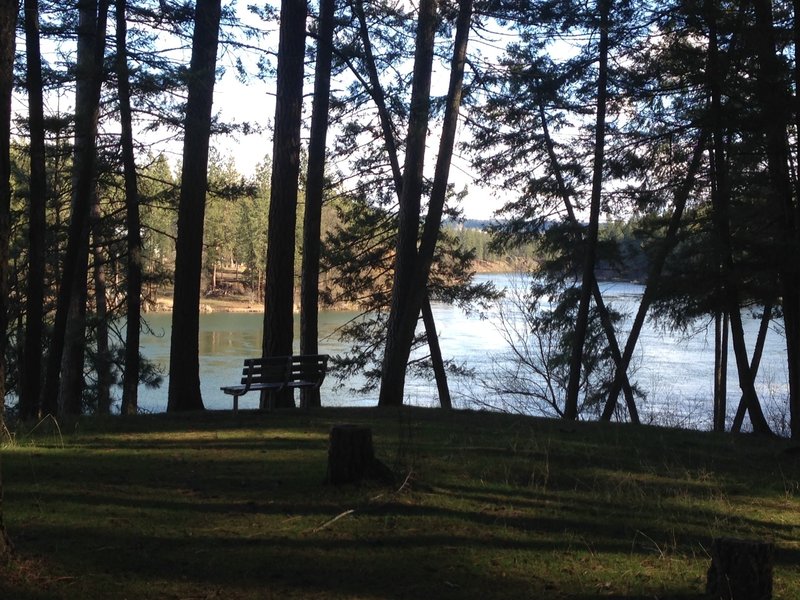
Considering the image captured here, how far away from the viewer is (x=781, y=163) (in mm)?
11438

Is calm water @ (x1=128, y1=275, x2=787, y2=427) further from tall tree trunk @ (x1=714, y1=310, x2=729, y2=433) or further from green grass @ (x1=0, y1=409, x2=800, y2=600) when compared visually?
green grass @ (x1=0, y1=409, x2=800, y2=600)

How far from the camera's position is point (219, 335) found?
39656 millimetres

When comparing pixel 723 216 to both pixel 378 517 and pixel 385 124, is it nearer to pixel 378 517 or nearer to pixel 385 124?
pixel 385 124

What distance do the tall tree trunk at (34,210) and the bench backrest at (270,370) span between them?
3.47 meters

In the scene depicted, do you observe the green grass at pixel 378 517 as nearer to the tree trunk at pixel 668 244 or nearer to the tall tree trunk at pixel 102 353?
the tree trunk at pixel 668 244

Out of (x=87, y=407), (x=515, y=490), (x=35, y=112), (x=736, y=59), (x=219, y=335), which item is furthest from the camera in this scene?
(x=219, y=335)

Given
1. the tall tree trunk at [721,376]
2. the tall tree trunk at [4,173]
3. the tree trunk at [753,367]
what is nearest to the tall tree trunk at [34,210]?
the tall tree trunk at [4,173]

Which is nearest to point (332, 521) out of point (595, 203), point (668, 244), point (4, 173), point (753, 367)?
point (4, 173)

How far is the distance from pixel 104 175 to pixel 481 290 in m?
9.61

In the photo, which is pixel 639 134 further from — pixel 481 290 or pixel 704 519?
pixel 704 519

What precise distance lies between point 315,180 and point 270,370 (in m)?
5.49

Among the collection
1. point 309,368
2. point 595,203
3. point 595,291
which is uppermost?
point 595,203

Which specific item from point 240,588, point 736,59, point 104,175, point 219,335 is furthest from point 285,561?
point 219,335

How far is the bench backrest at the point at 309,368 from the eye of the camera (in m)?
10.4
